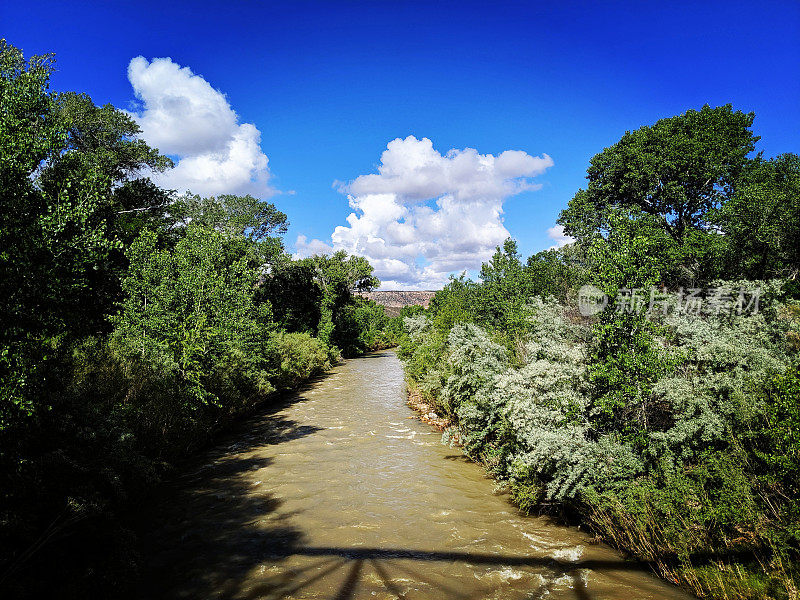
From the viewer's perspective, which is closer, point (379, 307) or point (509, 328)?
point (509, 328)

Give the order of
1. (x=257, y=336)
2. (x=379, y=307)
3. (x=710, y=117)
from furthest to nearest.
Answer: (x=379, y=307) → (x=710, y=117) → (x=257, y=336)

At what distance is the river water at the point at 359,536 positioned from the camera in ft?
19.9

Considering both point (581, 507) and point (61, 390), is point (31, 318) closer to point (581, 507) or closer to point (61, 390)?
point (61, 390)

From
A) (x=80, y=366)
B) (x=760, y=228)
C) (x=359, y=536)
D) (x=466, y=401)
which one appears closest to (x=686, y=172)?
(x=760, y=228)

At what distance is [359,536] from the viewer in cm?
770

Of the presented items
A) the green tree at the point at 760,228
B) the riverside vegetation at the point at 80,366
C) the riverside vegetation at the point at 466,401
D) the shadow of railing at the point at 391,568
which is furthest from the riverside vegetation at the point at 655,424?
the green tree at the point at 760,228

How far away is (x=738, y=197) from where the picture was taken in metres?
20.1

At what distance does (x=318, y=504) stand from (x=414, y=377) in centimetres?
1197

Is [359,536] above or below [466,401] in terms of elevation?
below

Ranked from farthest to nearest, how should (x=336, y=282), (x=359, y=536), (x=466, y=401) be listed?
(x=336, y=282), (x=466, y=401), (x=359, y=536)

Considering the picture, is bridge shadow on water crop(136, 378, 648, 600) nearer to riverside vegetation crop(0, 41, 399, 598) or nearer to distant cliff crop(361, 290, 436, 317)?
riverside vegetation crop(0, 41, 399, 598)

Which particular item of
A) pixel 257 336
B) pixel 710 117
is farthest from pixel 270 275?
pixel 710 117

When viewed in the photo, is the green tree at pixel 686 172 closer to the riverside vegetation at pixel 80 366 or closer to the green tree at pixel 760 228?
the green tree at pixel 760 228

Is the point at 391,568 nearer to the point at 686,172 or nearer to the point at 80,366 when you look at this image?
the point at 80,366
